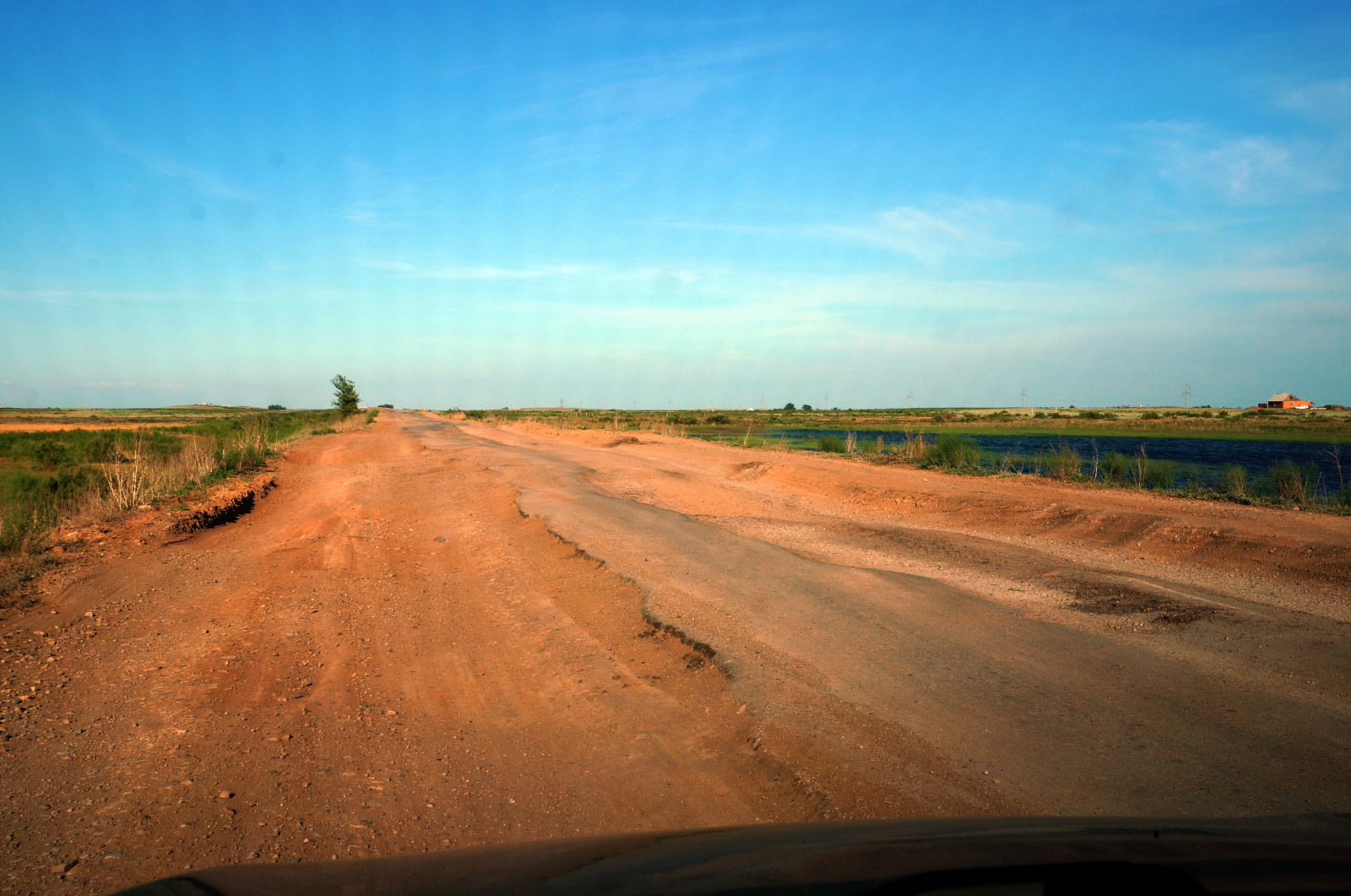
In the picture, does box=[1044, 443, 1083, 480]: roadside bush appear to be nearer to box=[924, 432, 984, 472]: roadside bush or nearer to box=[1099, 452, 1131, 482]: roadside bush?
box=[1099, 452, 1131, 482]: roadside bush

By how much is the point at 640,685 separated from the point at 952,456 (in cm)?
1800

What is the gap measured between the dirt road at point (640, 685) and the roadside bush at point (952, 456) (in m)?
9.28

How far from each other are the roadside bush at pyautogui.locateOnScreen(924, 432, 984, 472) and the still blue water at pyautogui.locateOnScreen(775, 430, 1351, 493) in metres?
2.31

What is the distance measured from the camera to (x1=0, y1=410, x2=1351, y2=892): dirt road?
3.67m

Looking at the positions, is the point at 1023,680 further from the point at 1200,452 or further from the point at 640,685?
the point at 1200,452

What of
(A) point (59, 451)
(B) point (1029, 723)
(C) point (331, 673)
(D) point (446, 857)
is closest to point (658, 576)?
(C) point (331, 673)

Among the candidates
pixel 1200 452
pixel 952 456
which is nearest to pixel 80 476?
pixel 952 456

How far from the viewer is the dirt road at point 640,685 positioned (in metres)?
3.67

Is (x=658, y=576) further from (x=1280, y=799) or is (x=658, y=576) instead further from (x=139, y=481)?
(x=139, y=481)

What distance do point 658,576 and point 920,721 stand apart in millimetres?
4022

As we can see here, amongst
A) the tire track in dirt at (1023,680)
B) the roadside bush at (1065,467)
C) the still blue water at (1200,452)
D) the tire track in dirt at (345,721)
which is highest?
the roadside bush at (1065,467)

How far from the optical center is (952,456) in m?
21.3

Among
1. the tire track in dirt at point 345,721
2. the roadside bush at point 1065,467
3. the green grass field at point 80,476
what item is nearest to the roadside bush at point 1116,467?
the roadside bush at point 1065,467

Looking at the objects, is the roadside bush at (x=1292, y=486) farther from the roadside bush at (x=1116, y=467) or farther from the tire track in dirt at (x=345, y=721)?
the tire track in dirt at (x=345, y=721)
